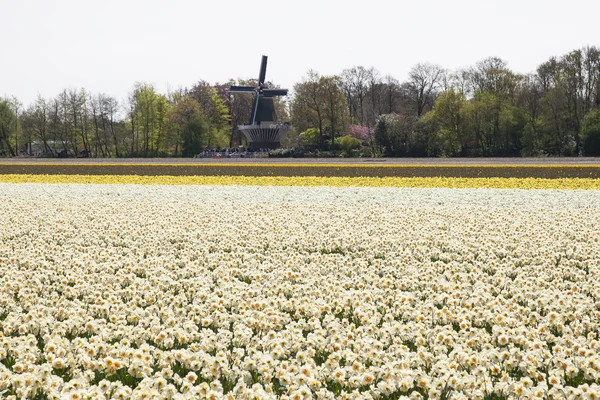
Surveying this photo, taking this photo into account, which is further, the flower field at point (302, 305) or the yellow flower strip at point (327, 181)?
the yellow flower strip at point (327, 181)

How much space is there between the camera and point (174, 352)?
6277 millimetres

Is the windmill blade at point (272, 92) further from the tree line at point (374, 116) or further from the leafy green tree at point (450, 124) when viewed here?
the leafy green tree at point (450, 124)

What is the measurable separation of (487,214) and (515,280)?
8086 millimetres

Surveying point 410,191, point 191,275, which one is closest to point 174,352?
point 191,275

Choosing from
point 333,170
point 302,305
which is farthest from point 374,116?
point 302,305

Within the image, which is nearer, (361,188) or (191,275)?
(191,275)

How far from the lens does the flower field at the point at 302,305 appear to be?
18.8 ft

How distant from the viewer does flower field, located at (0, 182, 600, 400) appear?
226 inches

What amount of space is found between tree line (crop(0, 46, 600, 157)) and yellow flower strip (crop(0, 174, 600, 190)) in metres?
27.7

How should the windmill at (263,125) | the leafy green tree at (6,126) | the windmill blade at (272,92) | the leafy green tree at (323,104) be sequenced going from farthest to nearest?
1. the leafy green tree at (6,126)
2. the windmill blade at (272,92)
3. the windmill at (263,125)
4. the leafy green tree at (323,104)

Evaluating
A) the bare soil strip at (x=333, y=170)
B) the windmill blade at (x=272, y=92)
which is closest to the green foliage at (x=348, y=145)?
the windmill blade at (x=272, y=92)

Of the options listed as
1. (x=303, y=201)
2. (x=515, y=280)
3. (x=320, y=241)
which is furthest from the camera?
(x=303, y=201)

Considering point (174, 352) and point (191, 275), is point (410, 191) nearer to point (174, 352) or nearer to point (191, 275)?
point (191, 275)

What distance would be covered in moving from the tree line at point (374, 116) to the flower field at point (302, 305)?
4025 cm
